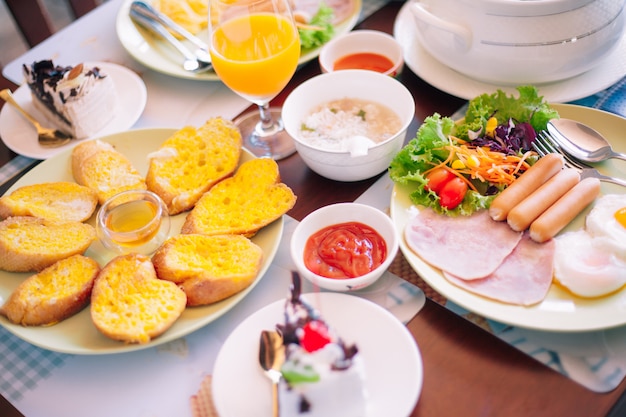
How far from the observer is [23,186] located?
5.54 ft

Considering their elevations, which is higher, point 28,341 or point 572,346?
point 28,341

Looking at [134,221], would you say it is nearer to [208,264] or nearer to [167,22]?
[208,264]

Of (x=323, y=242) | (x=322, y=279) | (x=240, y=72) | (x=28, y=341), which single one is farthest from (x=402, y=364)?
(x=240, y=72)

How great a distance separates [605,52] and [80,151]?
5.37ft

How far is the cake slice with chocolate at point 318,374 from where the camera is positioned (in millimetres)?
1041

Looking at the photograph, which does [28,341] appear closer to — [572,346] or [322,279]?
[322,279]

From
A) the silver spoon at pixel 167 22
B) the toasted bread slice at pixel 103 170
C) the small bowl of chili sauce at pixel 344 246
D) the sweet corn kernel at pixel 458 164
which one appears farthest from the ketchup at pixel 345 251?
the silver spoon at pixel 167 22

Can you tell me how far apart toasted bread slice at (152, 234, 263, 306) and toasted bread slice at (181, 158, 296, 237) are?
0.18 ft

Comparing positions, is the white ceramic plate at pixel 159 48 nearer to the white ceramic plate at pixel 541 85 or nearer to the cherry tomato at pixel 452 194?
Answer: the white ceramic plate at pixel 541 85

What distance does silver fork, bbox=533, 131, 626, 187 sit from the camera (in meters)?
1.48

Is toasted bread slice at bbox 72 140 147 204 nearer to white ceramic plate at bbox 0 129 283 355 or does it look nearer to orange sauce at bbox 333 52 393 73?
white ceramic plate at bbox 0 129 283 355

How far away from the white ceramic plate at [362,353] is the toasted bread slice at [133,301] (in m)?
0.18

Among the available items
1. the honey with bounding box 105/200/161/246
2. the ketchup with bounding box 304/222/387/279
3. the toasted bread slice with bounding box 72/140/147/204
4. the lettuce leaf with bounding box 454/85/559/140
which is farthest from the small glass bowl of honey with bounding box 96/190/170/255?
the lettuce leaf with bounding box 454/85/559/140

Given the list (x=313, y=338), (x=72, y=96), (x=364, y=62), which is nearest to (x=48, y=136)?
(x=72, y=96)
